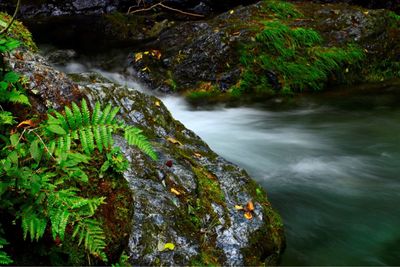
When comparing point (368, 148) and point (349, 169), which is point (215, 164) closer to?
point (349, 169)

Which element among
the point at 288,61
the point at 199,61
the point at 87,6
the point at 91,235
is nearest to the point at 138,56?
the point at 199,61

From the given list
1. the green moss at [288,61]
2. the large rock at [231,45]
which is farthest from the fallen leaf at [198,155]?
the large rock at [231,45]

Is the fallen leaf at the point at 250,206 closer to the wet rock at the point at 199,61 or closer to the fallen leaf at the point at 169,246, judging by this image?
the fallen leaf at the point at 169,246

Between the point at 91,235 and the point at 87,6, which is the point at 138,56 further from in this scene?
the point at 91,235

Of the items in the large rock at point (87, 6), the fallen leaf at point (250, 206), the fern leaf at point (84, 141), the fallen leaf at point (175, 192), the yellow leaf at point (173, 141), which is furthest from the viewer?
the large rock at point (87, 6)

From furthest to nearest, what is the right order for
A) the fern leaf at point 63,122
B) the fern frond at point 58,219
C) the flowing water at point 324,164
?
the flowing water at point 324,164 → the fern leaf at point 63,122 → the fern frond at point 58,219

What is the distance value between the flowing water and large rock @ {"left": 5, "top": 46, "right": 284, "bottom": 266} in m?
0.76

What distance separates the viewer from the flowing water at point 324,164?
4.91m

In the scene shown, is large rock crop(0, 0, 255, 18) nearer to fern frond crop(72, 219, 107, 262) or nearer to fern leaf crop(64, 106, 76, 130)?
fern leaf crop(64, 106, 76, 130)

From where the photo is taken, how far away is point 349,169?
6703 millimetres

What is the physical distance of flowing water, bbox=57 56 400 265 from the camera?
4.91 meters

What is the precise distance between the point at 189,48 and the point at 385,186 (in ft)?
21.4

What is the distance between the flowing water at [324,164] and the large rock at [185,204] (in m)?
0.76

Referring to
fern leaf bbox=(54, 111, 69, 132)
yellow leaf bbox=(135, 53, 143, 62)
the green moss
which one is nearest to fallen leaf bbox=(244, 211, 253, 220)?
Result: fern leaf bbox=(54, 111, 69, 132)
